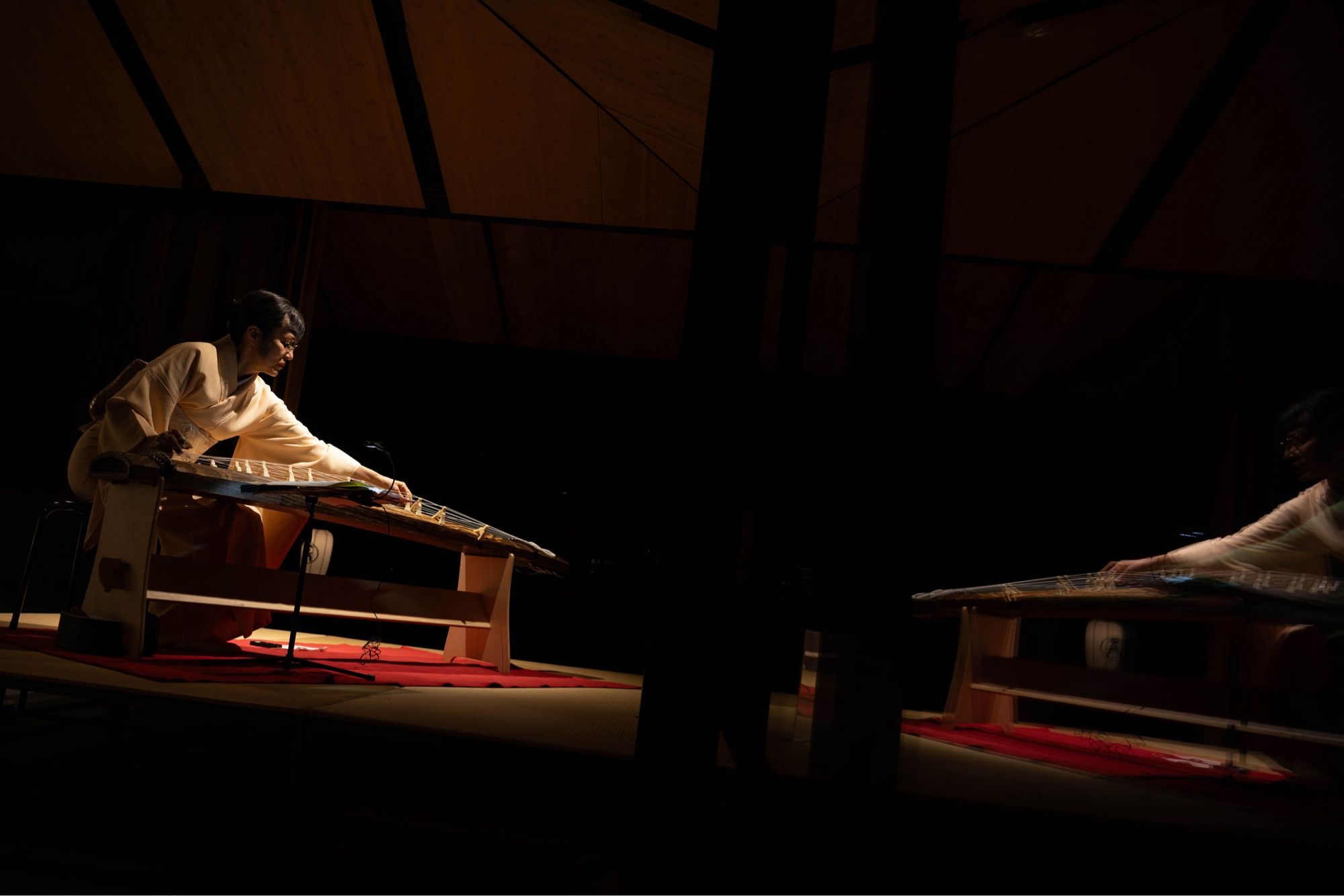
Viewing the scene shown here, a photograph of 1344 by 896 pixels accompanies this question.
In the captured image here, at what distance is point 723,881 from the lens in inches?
52.6

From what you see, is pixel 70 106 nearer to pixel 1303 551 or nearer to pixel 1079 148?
pixel 1079 148

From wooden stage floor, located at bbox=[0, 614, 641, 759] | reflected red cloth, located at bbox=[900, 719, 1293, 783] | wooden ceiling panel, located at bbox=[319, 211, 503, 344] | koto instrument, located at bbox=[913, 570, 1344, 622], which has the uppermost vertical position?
wooden ceiling panel, located at bbox=[319, 211, 503, 344]

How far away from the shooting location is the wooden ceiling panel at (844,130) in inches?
100

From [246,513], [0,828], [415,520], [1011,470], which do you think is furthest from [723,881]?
[1011,470]

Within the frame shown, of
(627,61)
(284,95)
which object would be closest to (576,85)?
(627,61)

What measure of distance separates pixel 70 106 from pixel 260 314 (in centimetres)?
257

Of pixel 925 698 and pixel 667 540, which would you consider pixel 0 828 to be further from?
pixel 925 698

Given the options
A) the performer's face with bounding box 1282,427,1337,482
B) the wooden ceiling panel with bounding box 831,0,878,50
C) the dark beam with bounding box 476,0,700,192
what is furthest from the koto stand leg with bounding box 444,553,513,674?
the performer's face with bounding box 1282,427,1337,482

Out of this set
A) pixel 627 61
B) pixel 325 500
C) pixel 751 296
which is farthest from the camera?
pixel 627 61

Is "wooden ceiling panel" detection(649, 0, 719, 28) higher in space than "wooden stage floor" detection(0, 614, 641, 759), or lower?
higher

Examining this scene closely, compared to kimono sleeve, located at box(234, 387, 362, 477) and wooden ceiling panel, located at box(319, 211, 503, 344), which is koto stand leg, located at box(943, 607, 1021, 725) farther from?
wooden ceiling panel, located at box(319, 211, 503, 344)

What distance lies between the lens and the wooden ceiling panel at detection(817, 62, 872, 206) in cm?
255

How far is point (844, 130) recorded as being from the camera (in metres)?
2.92

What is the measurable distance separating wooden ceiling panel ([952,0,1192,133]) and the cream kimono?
2803 millimetres
